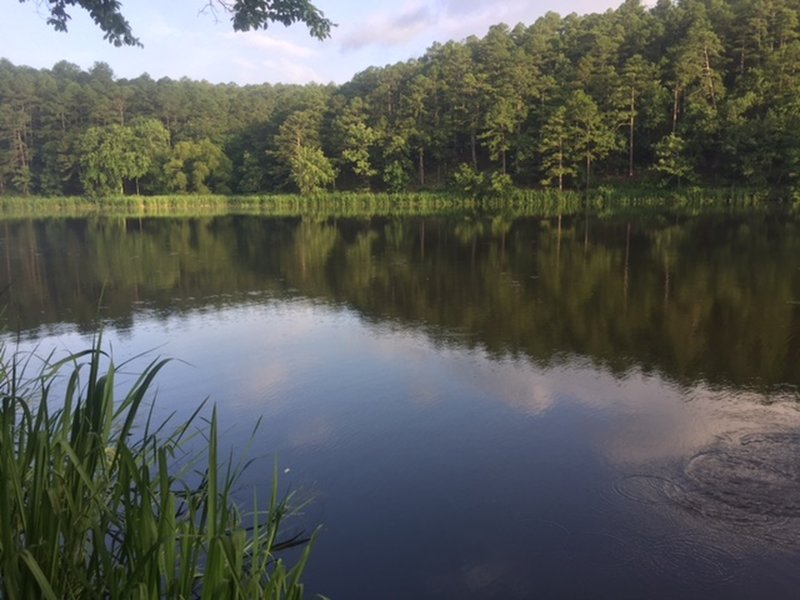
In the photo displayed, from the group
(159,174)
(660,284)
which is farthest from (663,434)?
(159,174)

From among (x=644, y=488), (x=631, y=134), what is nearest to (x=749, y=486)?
(x=644, y=488)

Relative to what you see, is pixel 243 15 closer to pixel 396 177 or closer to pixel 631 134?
pixel 631 134

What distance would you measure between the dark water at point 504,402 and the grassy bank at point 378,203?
2094 cm

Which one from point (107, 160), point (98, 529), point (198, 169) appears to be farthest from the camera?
point (198, 169)

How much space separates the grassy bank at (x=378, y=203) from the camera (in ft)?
119

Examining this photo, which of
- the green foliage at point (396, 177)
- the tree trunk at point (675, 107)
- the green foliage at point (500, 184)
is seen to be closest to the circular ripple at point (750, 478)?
the green foliage at point (500, 184)

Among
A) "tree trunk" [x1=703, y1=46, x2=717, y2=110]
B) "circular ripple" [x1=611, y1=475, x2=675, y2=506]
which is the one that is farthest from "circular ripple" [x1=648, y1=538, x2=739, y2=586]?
"tree trunk" [x1=703, y1=46, x2=717, y2=110]

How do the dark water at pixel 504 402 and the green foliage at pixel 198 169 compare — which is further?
the green foliage at pixel 198 169

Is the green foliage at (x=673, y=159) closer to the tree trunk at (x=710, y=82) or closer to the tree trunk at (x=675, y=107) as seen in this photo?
the tree trunk at (x=675, y=107)

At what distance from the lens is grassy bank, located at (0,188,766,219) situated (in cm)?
3633

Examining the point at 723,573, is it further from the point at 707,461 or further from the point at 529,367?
the point at 529,367

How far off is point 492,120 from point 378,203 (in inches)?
369

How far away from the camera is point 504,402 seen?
6785 mm

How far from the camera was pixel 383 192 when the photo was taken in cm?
4844
